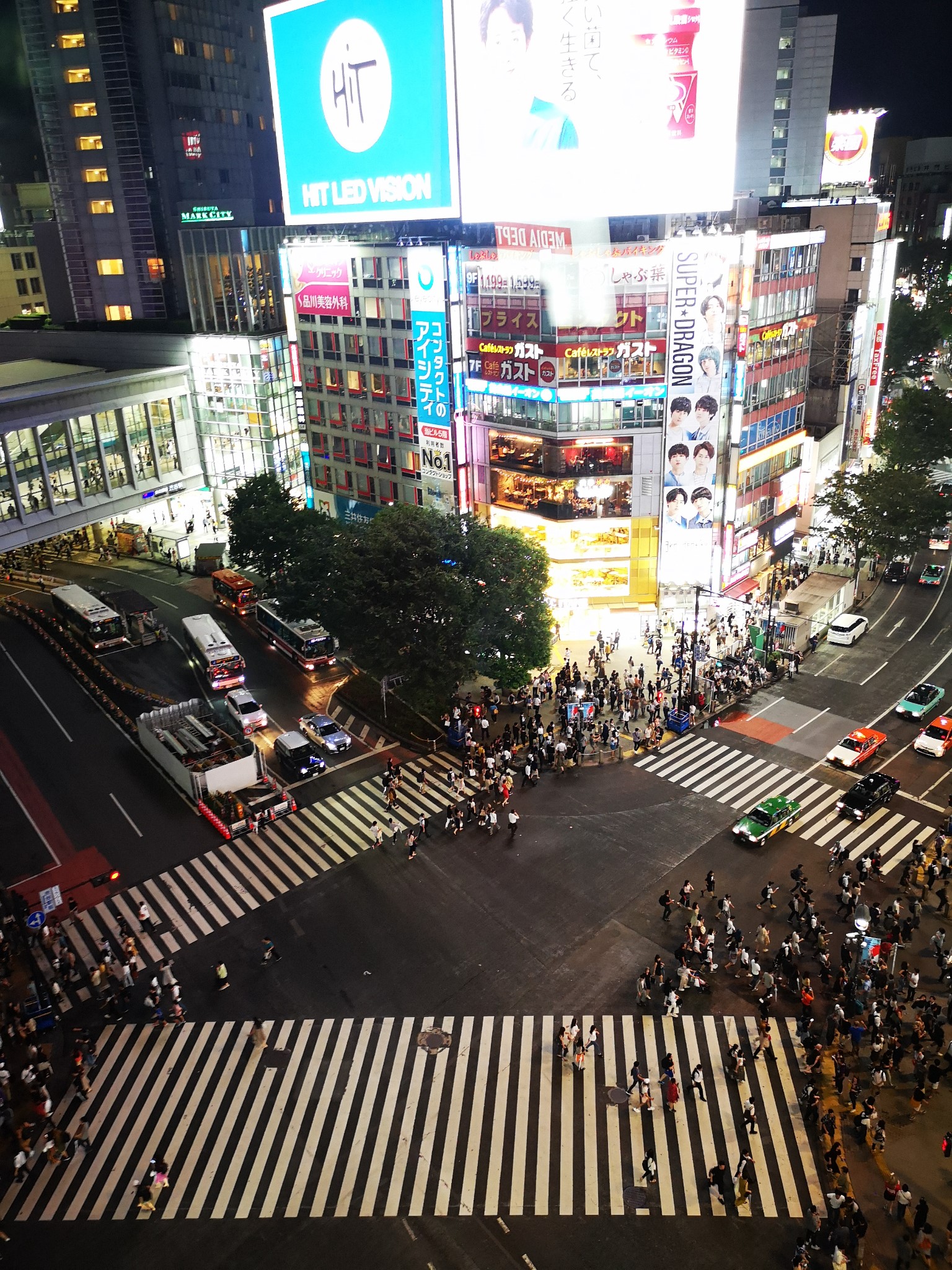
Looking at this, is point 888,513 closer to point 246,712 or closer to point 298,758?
point 298,758

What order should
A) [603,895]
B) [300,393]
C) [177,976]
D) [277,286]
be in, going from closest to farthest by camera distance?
[177,976], [603,895], [300,393], [277,286]

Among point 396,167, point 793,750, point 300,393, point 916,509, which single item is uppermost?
point 396,167

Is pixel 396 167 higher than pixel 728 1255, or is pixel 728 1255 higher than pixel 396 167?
pixel 396 167

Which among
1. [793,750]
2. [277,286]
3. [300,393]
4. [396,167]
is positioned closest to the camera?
[793,750]

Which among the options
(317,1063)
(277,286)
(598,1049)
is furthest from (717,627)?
(277,286)

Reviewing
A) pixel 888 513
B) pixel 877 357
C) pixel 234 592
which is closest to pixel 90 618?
pixel 234 592

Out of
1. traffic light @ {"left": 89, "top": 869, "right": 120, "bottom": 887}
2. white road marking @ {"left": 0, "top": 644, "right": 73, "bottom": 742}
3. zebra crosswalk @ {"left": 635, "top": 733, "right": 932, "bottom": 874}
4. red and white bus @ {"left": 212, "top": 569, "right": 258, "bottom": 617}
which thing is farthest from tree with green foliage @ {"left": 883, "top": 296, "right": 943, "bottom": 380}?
traffic light @ {"left": 89, "top": 869, "right": 120, "bottom": 887}


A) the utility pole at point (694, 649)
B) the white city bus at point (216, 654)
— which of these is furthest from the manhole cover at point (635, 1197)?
the white city bus at point (216, 654)

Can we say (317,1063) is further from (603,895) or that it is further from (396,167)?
(396,167)
